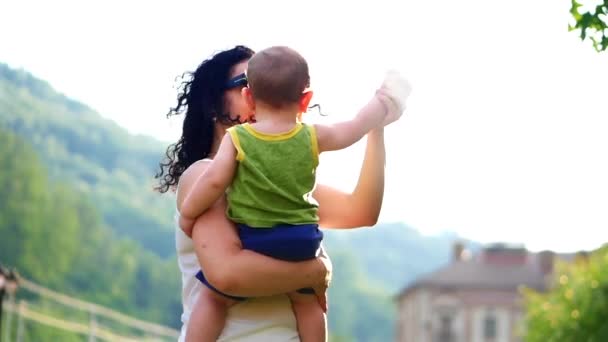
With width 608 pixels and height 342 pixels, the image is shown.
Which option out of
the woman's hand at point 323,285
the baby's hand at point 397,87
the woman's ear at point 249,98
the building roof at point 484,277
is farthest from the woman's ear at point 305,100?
the building roof at point 484,277

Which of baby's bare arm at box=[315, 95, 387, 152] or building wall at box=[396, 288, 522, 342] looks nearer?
baby's bare arm at box=[315, 95, 387, 152]

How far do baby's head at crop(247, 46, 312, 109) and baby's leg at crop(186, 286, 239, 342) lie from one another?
52cm

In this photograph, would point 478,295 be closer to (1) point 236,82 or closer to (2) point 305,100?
(1) point 236,82

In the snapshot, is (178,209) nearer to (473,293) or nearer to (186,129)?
(186,129)

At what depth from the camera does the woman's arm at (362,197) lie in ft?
14.4

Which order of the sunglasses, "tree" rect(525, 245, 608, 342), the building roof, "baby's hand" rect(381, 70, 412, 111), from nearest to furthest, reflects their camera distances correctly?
1. "baby's hand" rect(381, 70, 412, 111)
2. the sunglasses
3. "tree" rect(525, 245, 608, 342)
4. the building roof

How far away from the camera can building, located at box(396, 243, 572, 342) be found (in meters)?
92.6

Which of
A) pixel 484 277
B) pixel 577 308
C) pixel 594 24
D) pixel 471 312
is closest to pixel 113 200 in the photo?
pixel 484 277

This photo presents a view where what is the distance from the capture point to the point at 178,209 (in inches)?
168

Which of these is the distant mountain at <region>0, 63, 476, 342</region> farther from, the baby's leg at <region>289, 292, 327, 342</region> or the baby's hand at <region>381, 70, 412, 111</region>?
the baby's leg at <region>289, 292, 327, 342</region>

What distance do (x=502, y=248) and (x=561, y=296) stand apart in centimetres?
6120

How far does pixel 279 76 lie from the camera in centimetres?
400

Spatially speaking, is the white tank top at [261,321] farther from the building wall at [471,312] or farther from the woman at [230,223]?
the building wall at [471,312]

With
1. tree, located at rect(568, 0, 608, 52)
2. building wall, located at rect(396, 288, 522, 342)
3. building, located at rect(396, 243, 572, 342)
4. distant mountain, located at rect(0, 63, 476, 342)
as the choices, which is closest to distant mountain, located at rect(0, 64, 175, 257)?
distant mountain, located at rect(0, 63, 476, 342)
